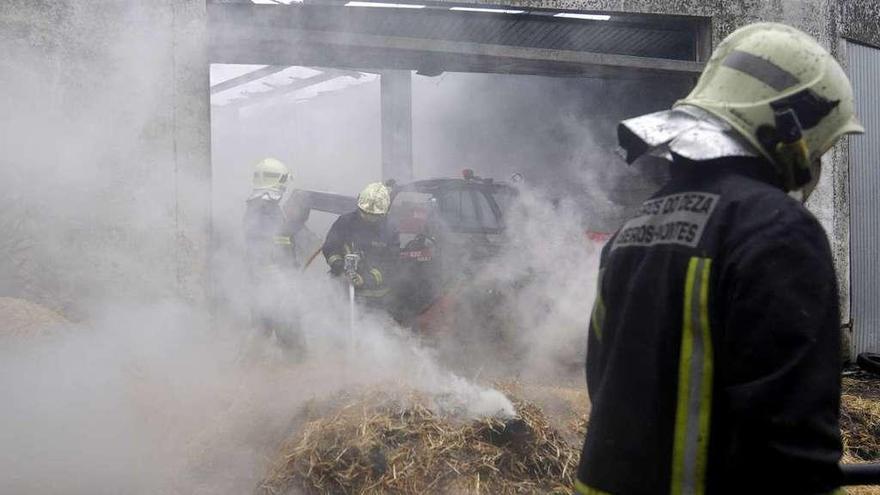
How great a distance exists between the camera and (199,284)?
267 inches

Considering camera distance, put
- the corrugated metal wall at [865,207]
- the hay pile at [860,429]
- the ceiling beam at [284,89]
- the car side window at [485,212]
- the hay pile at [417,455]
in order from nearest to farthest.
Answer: the hay pile at [417,455], the hay pile at [860,429], the corrugated metal wall at [865,207], the car side window at [485,212], the ceiling beam at [284,89]

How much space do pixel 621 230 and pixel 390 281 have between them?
640 centimetres

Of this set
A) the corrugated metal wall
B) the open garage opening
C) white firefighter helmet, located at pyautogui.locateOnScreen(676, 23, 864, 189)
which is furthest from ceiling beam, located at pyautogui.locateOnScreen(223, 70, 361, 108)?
white firefighter helmet, located at pyautogui.locateOnScreen(676, 23, 864, 189)

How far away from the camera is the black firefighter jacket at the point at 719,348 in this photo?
1394mm

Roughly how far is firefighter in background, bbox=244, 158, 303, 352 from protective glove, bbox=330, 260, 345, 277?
17.3 inches

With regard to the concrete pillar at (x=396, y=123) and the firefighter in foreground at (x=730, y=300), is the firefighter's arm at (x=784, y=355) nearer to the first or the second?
the firefighter in foreground at (x=730, y=300)

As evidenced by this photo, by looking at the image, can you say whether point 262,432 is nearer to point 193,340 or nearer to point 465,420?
point 465,420

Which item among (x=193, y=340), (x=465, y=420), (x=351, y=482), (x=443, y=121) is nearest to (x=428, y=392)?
(x=465, y=420)

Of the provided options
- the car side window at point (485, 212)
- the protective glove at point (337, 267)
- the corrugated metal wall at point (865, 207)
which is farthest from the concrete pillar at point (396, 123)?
the corrugated metal wall at point (865, 207)

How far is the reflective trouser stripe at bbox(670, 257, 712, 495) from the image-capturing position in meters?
1.50

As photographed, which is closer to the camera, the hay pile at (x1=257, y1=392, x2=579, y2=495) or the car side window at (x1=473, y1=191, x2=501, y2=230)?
the hay pile at (x1=257, y1=392, x2=579, y2=495)

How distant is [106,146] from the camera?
6516mm

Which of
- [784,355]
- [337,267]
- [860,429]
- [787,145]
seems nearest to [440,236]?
[337,267]

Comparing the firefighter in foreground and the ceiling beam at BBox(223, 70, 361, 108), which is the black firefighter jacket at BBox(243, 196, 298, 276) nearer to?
the firefighter in foreground
